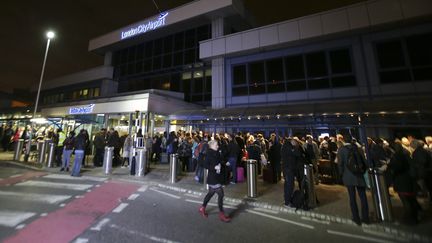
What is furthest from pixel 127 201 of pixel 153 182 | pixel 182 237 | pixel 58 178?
pixel 58 178

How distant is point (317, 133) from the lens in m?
15.1

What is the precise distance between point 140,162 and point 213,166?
651 cm

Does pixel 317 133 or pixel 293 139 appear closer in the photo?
pixel 293 139

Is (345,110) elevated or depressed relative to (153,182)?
elevated

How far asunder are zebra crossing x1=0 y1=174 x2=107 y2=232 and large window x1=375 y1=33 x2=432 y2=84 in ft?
57.5

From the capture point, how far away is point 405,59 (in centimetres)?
1277

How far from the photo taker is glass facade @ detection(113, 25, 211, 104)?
69.9ft

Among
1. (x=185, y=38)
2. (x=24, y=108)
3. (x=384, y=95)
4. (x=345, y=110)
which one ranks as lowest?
(x=345, y=110)

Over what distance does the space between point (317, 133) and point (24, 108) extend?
3550 cm

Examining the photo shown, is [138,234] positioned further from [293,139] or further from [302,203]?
[293,139]

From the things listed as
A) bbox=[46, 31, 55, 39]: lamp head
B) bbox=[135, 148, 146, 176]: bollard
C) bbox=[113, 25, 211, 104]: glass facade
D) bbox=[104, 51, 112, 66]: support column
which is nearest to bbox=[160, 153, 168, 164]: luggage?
bbox=[135, 148, 146, 176]: bollard

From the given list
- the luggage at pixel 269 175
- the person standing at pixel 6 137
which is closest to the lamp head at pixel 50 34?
the person standing at pixel 6 137

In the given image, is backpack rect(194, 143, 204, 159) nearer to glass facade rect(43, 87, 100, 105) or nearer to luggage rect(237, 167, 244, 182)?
luggage rect(237, 167, 244, 182)

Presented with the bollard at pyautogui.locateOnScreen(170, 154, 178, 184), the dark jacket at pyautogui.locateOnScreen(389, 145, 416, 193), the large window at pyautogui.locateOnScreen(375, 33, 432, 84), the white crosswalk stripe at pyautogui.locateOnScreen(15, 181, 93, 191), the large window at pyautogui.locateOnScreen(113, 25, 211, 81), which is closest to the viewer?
the dark jacket at pyautogui.locateOnScreen(389, 145, 416, 193)
